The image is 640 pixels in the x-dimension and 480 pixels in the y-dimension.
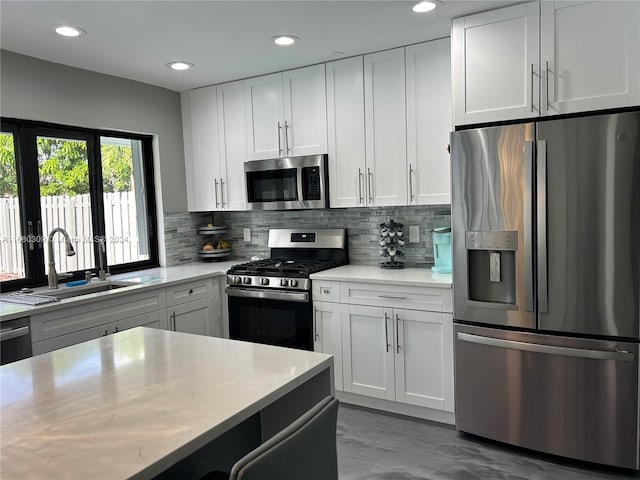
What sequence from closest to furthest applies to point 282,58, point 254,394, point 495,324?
point 254,394, point 495,324, point 282,58

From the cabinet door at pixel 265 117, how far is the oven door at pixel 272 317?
1125 mm

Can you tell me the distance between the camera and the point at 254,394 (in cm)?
130

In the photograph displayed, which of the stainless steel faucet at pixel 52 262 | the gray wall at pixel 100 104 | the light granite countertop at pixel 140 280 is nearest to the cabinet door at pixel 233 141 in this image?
the gray wall at pixel 100 104

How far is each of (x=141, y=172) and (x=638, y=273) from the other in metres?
3.64

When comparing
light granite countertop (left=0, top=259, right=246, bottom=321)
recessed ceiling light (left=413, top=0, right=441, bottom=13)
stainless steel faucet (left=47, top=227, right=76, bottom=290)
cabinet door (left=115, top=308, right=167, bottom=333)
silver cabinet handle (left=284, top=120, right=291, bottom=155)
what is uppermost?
recessed ceiling light (left=413, top=0, right=441, bottom=13)

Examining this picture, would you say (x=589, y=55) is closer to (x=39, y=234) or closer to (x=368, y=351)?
(x=368, y=351)

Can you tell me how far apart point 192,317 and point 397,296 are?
159 centimetres

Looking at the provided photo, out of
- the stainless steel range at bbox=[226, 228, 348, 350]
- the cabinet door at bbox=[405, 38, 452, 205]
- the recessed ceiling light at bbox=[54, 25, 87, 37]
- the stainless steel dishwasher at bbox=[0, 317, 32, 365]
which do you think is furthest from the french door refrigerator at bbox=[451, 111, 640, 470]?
the stainless steel dishwasher at bbox=[0, 317, 32, 365]

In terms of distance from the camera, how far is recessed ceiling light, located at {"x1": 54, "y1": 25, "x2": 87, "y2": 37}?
8.76 feet

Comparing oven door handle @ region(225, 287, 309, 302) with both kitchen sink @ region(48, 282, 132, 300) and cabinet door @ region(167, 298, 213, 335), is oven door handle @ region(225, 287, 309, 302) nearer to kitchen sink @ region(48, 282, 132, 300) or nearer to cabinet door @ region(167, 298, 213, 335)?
cabinet door @ region(167, 298, 213, 335)

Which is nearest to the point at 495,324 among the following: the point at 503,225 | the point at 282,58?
the point at 503,225

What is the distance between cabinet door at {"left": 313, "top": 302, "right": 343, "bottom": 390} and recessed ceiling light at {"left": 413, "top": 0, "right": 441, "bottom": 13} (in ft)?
6.08

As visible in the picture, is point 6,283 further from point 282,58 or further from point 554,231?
point 554,231

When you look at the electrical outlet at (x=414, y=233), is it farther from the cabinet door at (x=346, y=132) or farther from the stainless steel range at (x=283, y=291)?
the stainless steel range at (x=283, y=291)
